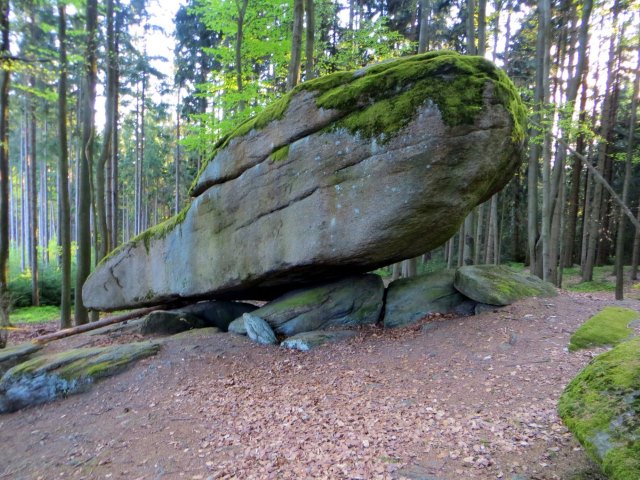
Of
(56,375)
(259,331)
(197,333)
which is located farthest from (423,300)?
(56,375)

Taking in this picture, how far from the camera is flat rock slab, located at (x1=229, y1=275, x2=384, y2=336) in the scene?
8.14 m

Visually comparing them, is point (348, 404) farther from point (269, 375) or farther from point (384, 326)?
point (384, 326)

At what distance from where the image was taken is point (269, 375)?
6461mm

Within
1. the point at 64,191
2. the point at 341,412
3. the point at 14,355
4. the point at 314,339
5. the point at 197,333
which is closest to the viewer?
the point at 341,412

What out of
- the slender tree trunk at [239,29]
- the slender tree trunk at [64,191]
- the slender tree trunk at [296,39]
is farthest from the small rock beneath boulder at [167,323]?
the slender tree trunk at [239,29]

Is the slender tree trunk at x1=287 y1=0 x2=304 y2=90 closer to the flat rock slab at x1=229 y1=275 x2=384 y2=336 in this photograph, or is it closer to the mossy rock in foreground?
the flat rock slab at x1=229 y1=275 x2=384 y2=336

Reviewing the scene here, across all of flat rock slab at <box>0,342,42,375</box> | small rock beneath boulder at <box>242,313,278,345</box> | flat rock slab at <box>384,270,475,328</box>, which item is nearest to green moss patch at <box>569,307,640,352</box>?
flat rock slab at <box>384,270,475,328</box>

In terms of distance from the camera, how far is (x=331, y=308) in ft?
27.0

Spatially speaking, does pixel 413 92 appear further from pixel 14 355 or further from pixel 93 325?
pixel 93 325

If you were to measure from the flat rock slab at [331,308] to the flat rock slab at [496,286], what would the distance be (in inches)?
69.5

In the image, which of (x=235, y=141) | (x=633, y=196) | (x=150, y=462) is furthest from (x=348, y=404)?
(x=633, y=196)

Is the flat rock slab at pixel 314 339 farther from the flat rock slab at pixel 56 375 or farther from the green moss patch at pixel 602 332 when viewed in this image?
the green moss patch at pixel 602 332

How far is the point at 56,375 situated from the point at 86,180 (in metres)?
7.13

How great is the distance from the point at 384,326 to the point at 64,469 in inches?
222
